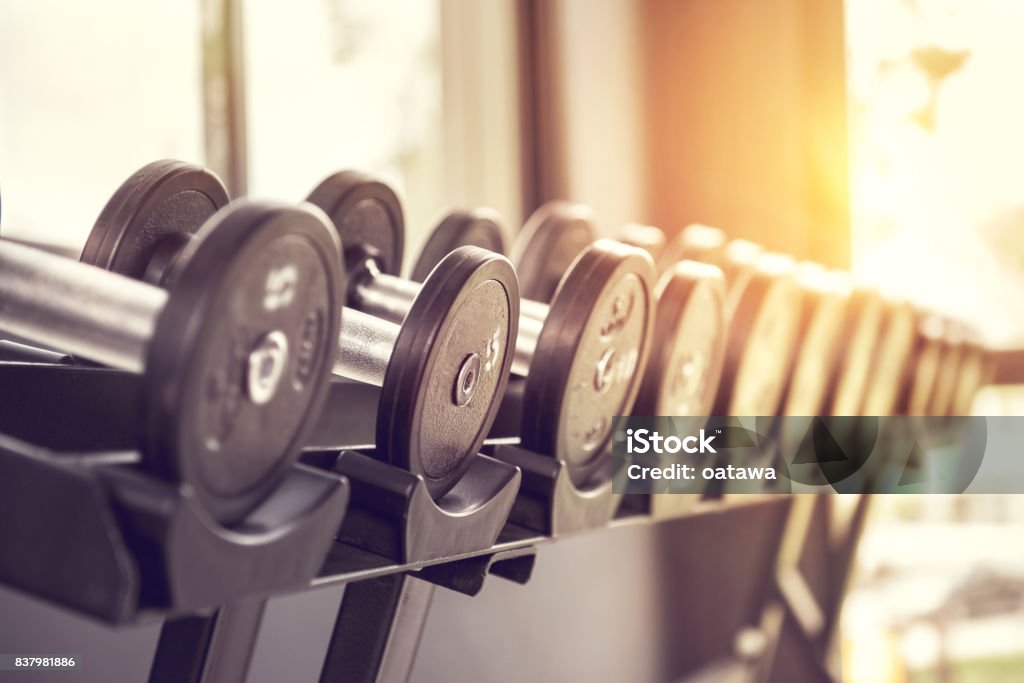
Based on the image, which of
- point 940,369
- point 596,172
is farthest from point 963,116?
point 596,172

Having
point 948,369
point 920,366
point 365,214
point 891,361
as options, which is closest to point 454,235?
point 365,214

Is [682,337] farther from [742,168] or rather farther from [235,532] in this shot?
[742,168]

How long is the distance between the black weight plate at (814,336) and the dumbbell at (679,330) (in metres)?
0.24

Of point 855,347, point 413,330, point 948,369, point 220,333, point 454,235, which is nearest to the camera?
point 220,333

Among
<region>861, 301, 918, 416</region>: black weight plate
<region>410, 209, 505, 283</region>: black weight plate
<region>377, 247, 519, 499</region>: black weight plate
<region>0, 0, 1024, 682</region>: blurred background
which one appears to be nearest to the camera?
<region>377, 247, 519, 499</region>: black weight plate

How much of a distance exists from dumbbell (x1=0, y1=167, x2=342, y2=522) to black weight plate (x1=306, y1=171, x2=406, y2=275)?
36 cm

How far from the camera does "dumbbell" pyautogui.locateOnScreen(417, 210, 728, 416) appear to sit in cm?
78

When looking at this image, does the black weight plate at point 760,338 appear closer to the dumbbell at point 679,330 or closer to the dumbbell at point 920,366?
the dumbbell at point 679,330

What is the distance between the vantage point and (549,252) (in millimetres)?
1045

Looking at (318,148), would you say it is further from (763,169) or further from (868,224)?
(868,224)

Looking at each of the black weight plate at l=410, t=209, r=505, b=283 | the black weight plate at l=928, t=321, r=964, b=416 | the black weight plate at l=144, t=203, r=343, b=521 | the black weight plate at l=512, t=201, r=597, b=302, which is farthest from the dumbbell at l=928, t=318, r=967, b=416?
the black weight plate at l=144, t=203, r=343, b=521

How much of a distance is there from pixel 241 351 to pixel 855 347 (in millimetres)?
993

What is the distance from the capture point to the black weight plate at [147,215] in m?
0.62

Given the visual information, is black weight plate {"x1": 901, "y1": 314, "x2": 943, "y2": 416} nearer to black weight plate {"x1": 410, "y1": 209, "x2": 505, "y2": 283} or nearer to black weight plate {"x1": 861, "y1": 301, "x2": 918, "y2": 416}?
black weight plate {"x1": 861, "y1": 301, "x2": 918, "y2": 416}
